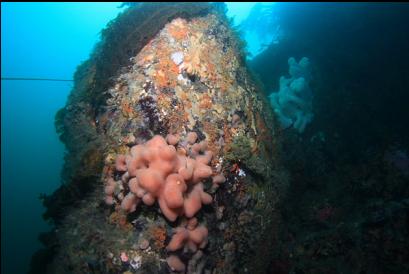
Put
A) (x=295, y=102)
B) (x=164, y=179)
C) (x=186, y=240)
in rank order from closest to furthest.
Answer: (x=164, y=179) < (x=186, y=240) < (x=295, y=102)

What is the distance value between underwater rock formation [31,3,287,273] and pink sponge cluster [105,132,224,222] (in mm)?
11

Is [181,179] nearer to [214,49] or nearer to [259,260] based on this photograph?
[259,260]

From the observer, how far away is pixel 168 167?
288 centimetres

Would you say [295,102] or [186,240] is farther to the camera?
[295,102]

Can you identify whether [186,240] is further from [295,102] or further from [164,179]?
[295,102]

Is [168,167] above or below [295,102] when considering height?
above

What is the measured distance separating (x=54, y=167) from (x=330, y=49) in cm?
6092

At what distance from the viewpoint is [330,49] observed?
8.82 m

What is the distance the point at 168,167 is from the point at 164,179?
0.12 metres

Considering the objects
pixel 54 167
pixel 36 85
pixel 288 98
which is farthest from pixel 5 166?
pixel 288 98

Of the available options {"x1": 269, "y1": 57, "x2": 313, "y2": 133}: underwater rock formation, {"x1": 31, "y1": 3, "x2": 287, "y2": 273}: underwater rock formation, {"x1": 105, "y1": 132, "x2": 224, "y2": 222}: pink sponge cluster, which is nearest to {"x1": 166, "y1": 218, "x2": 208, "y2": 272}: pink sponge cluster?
{"x1": 31, "y1": 3, "x2": 287, "y2": 273}: underwater rock formation

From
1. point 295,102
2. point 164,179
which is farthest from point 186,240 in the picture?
point 295,102

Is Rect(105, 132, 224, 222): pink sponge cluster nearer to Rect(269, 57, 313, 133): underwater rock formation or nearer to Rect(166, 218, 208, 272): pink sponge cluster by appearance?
Rect(166, 218, 208, 272): pink sponge cluster

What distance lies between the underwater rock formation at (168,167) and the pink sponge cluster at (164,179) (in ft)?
0.03
